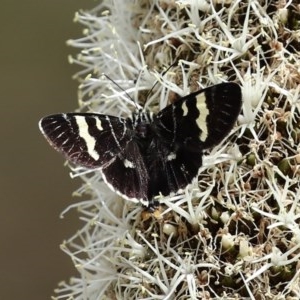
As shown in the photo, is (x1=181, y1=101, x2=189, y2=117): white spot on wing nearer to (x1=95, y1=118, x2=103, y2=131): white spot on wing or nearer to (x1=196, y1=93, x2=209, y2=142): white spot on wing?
(x1=196, y1=93, x2=209, y2=142): white spot on wing

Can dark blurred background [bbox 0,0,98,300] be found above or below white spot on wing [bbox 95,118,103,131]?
below

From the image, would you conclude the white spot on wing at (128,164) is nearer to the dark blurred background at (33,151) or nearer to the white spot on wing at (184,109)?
the white spot on wing at (184,109)

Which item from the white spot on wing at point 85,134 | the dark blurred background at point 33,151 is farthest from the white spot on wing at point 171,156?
the dark blurred background at point 33,151

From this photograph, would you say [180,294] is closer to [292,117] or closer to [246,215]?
[246,215]

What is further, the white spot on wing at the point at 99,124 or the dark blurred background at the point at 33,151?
the dark blurred background at the point at 33,151

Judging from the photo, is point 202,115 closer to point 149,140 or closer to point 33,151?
point 149,140

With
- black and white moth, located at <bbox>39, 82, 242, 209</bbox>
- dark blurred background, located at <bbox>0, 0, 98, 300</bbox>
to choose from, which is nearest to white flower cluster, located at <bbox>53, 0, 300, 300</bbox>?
black and white moth, located at <bbox>39, 82, 242, 209</bbox>

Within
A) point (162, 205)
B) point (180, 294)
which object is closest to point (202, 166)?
point (162, 205)
